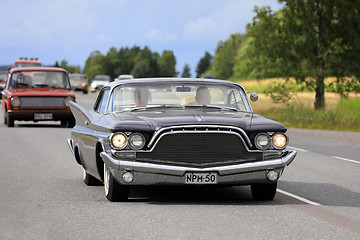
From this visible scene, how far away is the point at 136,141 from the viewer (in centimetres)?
898

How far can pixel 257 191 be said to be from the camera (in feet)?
31.9

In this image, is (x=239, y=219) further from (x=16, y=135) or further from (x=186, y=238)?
(x=16, y=135)

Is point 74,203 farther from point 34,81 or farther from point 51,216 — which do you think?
point 34,81

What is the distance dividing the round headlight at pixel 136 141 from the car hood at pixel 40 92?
48.6ft

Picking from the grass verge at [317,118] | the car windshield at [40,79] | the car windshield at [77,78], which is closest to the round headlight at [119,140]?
the car windshield at [40,79]

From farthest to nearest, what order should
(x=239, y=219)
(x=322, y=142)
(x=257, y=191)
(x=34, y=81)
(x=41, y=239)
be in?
(x=34, y=81) → (x=322, y=142) → (x=257, y=191) → (x=239, y=219) → (x=41, y=239)

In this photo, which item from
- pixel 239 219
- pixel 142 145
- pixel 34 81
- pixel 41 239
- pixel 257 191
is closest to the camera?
pixel 41 239

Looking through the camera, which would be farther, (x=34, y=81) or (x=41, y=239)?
(x=34, y=81)

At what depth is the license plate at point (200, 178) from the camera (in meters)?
8.95

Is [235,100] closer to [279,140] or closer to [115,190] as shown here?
[279,140]

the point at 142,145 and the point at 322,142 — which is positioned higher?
the point at 142,145

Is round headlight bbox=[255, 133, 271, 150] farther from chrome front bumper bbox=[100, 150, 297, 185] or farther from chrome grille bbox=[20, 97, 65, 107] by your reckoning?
chrome grille bbox=[20, 97, 65, 107]

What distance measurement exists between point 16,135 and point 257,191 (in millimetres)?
12706

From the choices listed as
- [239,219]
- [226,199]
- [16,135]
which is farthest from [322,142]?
[239,219]
